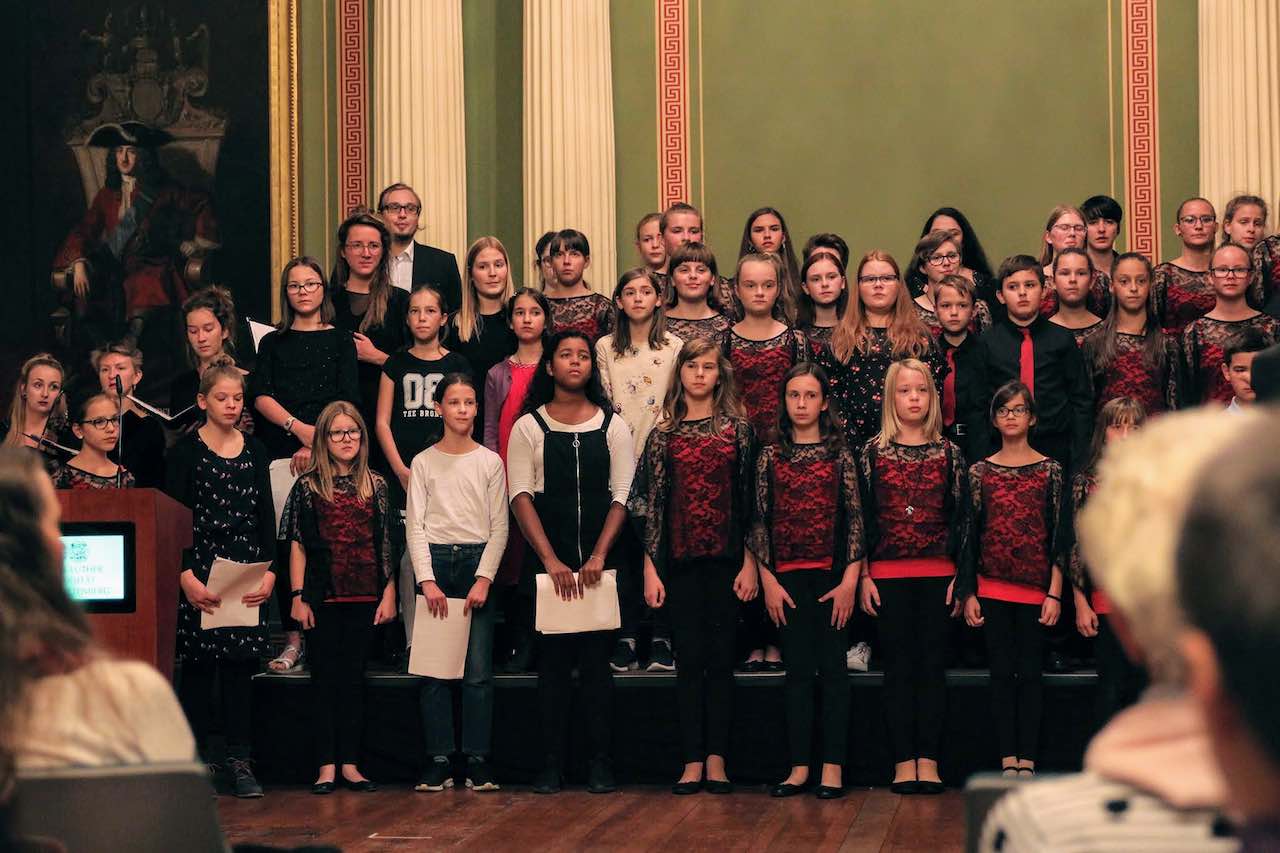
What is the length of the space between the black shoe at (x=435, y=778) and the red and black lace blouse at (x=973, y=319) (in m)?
2.81

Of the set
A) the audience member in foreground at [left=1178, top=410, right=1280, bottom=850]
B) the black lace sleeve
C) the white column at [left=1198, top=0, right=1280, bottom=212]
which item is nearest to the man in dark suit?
the black lace sleeve

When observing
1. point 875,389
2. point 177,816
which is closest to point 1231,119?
point 875,389

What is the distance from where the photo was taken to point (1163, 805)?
5.90 ft

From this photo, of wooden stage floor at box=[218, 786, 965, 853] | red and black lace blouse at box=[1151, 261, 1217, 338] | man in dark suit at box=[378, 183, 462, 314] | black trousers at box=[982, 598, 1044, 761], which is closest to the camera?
wooden stage floor at box=[218, 786, 965, 853]

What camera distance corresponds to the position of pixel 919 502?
7.32 m

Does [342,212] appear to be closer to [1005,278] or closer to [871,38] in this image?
[871,38]

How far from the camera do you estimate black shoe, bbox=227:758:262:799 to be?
291 inches

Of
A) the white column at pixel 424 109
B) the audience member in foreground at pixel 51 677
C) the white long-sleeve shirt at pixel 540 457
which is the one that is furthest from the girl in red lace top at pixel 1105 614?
the audience member in foreground at pixel 51 677

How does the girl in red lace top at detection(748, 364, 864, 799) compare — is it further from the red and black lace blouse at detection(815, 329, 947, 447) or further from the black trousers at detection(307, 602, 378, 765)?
the black trousers at detection(307, 602, 378, 765)

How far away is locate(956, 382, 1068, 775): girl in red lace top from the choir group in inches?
0.4

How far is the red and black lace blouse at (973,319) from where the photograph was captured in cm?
824

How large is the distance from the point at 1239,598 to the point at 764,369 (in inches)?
256

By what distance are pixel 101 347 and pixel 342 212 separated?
5.63ft

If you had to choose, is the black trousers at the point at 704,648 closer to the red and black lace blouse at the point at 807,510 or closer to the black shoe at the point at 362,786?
the red and black lace blouse at the point at 807,510
